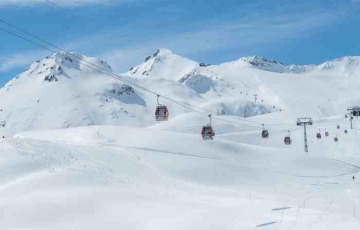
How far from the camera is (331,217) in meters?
21.2

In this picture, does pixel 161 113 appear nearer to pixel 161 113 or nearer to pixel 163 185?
pixel 161 113

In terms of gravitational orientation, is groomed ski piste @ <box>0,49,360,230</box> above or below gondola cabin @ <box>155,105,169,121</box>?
below

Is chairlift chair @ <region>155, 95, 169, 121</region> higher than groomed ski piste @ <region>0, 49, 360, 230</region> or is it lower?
higher

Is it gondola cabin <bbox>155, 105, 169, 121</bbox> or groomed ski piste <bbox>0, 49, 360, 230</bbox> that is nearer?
groomed ski piste <bbox>0, 49, 360, 230</bbox>

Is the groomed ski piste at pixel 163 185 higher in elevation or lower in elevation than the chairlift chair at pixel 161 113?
lower

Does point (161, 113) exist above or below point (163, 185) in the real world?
above


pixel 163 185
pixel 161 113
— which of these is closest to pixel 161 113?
pixel 161 113

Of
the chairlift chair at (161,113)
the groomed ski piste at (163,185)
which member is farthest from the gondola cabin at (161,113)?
Answer: the groomed ski piste at (163,185)

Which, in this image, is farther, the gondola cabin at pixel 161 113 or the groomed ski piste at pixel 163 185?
the gondola cabin at pixel 161 113

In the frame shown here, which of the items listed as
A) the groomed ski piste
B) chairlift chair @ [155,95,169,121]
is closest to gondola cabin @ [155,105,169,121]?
chairlift chair @ [155,95,169,121]

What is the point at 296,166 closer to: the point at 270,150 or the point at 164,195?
the point at 270,150

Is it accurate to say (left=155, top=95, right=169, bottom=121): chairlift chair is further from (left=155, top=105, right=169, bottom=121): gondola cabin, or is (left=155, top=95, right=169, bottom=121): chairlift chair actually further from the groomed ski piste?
the groomed ski piste

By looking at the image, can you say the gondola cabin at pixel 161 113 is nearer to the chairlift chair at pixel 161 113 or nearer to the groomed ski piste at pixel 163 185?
the chairlift chair at pixel 161 113

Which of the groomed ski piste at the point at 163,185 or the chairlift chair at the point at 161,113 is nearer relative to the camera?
the groomed ski piste at the point at 163,185
